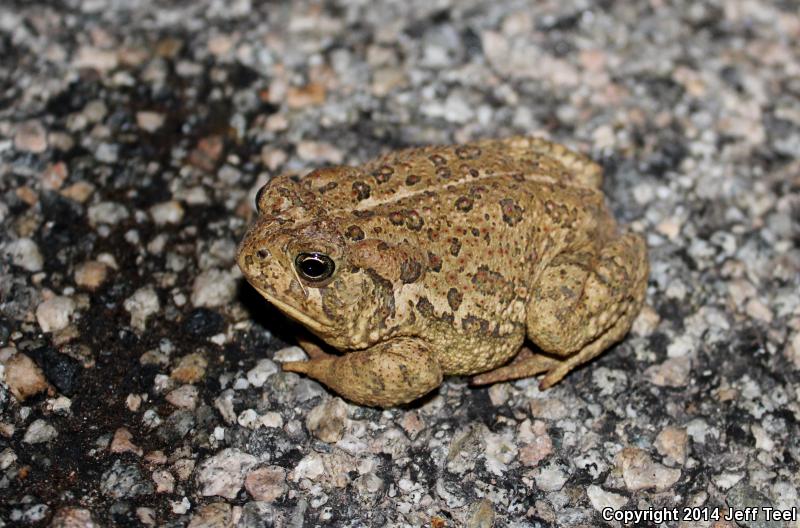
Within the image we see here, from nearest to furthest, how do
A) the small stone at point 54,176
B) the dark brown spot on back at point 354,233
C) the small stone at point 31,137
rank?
1. the dark brown spot on back at point 354,233
2. the small stone at point 54,176
3. the small stone at point 31,137

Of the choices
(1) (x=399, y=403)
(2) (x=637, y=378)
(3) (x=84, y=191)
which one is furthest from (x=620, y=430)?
(3) (x=84, y=191)

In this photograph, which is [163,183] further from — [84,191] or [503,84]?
[503,84]

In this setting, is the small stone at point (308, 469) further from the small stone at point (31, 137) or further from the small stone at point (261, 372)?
the small stone at point (31, 137)

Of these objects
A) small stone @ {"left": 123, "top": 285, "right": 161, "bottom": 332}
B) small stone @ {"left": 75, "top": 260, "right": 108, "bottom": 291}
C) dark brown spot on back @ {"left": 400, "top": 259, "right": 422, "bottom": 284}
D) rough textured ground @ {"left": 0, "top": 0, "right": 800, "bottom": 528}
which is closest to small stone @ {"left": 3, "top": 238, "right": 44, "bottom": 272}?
rough textured ground @ {"left": 0, "top": 0, "right": 800, "bottom": 528}

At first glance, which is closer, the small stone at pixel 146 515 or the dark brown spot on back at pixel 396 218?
the small stone at pixel 146 515

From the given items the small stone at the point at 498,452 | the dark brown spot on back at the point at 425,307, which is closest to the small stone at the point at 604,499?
the small stone at the point at 498,452

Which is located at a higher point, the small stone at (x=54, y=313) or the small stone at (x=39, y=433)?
the small stone at (x=54, y=313)
